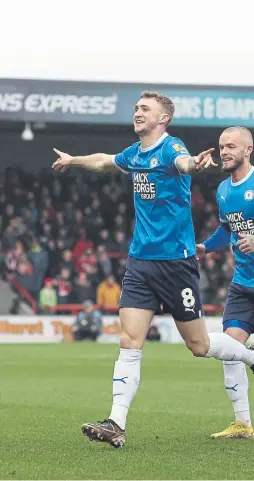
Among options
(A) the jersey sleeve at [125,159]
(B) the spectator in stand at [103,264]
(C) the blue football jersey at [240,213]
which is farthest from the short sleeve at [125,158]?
(B) the spectator in stand at [103,264]

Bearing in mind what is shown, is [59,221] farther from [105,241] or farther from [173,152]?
[173,152]

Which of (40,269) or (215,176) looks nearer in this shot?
(40,269)

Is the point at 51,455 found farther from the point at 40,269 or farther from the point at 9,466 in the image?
the point at 40,269

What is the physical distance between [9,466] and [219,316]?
20933 millimetres

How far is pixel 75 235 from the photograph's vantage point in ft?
101

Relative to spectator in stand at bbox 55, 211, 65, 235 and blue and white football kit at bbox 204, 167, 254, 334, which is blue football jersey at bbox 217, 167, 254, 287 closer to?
blue and white football kit at bbox 204, 167, 254, 334

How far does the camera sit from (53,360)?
19219mm

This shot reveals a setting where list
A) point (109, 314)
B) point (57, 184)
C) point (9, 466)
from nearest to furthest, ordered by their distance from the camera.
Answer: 1. point (9, 466)
2. point (109, 314)
3. point (57, 184)

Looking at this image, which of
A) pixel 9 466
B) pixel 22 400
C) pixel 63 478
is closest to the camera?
pixel 63 478

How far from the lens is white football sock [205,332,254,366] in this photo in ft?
26.5

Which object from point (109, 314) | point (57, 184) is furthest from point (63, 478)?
point (57, 184)

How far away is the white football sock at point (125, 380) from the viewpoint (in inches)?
300

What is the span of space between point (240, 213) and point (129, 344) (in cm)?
159

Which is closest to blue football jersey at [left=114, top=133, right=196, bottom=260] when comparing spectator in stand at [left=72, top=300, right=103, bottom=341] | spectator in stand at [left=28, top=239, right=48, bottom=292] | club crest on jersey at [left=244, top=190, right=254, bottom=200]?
club crest on jersey at [left=244, top=190, right=254, bottom=200]
